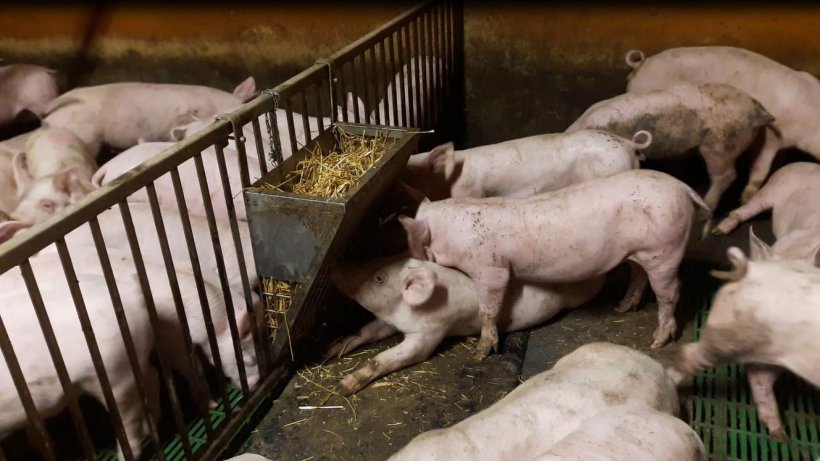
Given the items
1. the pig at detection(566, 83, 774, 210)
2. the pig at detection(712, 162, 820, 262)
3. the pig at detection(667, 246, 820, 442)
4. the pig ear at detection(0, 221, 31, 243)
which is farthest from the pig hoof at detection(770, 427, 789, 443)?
the pig ear at detection(0, 221, 31, 243)

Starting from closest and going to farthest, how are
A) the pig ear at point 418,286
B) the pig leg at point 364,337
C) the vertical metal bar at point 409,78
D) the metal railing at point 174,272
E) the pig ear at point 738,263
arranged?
the metal railing at point 174,272, the pig ear at point 738,263, the pig ear at point 418,286, the pig leg at point 364,337, the vertical metal bar at point 409,78

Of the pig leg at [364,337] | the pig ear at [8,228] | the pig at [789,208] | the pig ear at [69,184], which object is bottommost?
the pig leg at [364,337]

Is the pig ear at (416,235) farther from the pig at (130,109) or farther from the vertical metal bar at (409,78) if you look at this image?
the pig at (130,109)

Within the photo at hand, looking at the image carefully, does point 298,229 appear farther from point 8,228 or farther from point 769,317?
point 769,317

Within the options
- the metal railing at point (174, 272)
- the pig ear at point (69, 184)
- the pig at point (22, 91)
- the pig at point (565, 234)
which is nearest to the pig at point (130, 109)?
the pig at point (22, 91)

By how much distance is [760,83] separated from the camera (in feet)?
13.8

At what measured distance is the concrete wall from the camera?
4387 millimetres

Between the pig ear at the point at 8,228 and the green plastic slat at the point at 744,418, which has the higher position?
the pig ear at the point at 8,228

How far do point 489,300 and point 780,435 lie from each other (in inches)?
49.3

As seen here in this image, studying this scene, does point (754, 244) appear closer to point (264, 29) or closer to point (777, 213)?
point (777, 213)

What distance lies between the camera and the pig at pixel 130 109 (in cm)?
488

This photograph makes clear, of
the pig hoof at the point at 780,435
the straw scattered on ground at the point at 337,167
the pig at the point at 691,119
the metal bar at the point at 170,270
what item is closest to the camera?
the metal bar at the point at 170,270

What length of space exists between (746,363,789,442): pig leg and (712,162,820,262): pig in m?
0.71

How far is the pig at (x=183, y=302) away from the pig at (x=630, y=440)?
151 centimetres
